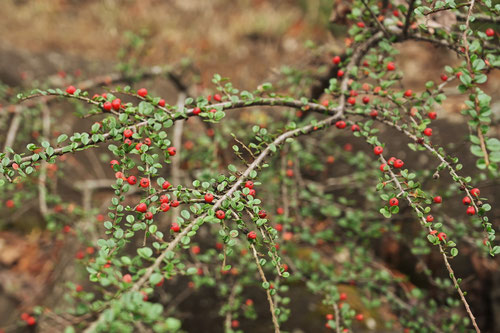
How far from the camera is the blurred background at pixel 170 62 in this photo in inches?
98.0

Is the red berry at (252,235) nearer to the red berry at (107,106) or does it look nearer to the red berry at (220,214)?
the red berry at (220,214)

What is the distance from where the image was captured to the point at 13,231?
13.3 ft

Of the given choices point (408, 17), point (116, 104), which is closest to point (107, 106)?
point (116, 104)

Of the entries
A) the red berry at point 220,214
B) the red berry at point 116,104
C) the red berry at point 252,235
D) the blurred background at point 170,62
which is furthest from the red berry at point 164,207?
the blurred background at point 170,62

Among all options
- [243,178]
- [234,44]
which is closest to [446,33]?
[243,178]

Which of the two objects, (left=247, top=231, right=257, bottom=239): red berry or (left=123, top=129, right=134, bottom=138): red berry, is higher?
(left=123, top=129, right=134, bottom=138): red berry

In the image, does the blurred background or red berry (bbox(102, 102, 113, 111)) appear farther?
the blurred background

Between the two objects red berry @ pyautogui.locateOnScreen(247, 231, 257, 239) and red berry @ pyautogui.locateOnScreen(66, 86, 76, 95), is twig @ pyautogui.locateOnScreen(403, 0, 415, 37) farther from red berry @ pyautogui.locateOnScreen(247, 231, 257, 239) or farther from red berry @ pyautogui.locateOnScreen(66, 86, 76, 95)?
red berry @ pyautogui.locateOnScreen(66, 86, 76, 95)

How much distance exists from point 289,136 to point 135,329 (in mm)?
1745

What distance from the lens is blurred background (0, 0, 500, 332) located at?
2.49 m

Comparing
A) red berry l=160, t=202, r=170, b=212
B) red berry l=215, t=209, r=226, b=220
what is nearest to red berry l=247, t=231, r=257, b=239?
red berry l=215, t=209, r=226, b=220

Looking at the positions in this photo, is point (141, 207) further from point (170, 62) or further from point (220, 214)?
point (170, 62)

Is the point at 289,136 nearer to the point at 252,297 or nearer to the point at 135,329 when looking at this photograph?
the point at 252,297

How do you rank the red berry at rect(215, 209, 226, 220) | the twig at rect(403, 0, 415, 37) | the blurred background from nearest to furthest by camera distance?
the red berry at rect(215, 209, 226, 220)
the twig at rect(403, 0, 415, 37)
the blurred background
